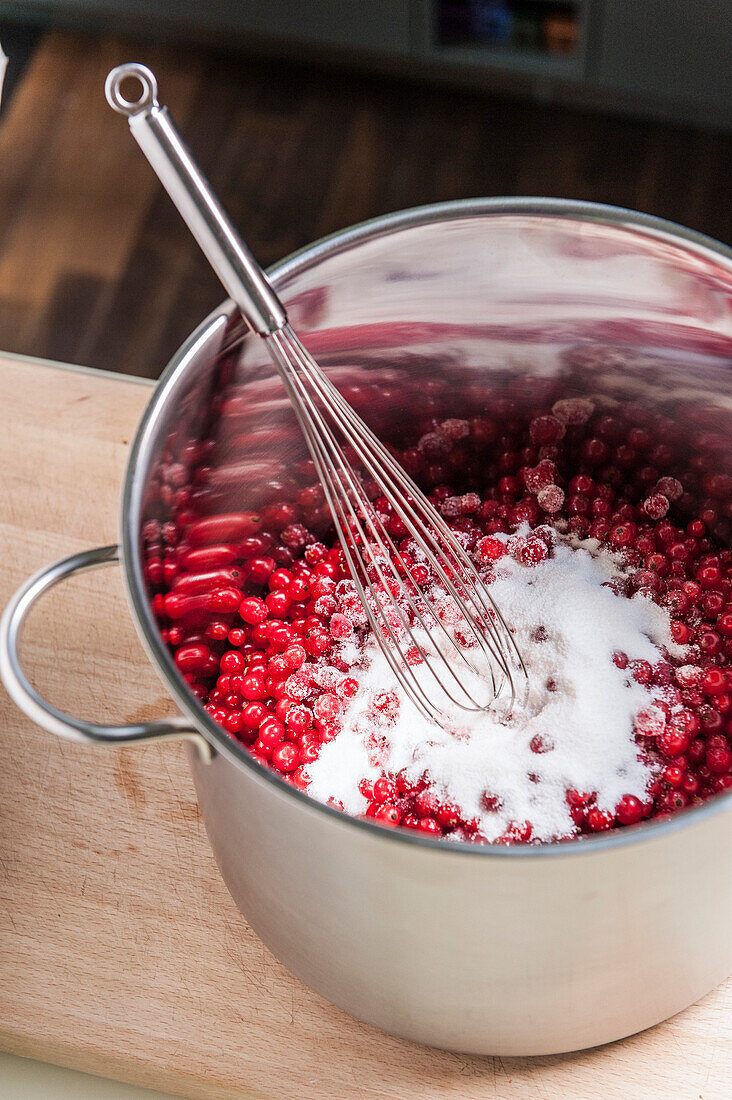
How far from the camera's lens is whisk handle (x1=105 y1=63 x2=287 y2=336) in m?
0.40

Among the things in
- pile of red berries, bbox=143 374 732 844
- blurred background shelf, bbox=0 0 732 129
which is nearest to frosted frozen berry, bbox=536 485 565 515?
pile of red berries, bbox=143 374 732 844

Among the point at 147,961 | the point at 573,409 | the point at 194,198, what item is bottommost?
the point at 147,961

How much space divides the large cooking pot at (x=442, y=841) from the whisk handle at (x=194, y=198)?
5 cm

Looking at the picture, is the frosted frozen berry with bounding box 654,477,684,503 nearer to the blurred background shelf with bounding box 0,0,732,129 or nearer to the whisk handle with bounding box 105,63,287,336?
the whisk handle with bounding box 105,63,287,336

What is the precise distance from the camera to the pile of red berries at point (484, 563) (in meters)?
0.55

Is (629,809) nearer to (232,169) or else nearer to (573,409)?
(573,409)

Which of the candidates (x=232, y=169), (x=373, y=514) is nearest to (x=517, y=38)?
(x=232, y=169)

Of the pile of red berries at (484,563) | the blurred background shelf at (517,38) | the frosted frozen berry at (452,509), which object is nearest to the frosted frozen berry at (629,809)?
the pile of red berries at (484,563)

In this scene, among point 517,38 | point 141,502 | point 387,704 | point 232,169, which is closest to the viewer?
point 141,502

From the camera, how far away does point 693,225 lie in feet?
3.77

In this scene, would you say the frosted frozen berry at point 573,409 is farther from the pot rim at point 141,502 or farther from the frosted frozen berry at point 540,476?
the pot rim at point 141,502

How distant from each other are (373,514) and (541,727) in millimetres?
136

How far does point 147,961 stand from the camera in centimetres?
54

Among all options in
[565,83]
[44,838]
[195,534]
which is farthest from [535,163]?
[44,838]
